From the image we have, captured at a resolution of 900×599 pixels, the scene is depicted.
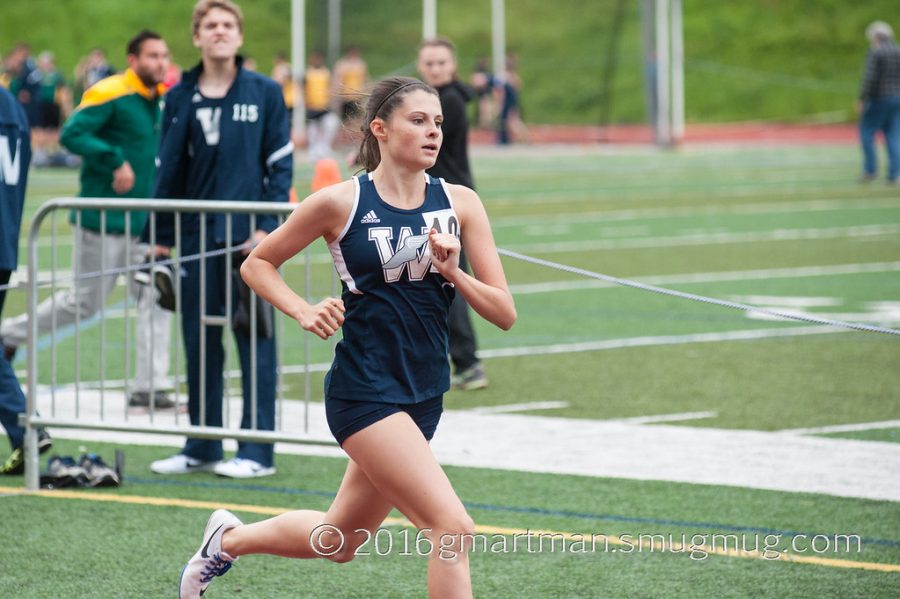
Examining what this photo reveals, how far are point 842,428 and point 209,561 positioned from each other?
4.58 m

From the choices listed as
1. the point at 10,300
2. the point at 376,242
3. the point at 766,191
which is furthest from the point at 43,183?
the point at 376,242

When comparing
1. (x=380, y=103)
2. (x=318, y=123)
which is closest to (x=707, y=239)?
(x=380, y=103)

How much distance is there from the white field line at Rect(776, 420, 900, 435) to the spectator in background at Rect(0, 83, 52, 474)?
4.03 meters

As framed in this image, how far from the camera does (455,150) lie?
10.2m

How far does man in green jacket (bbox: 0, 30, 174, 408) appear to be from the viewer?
966 cm

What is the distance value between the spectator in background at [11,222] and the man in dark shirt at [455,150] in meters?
2.85

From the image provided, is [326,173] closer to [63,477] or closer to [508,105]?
[63,477]

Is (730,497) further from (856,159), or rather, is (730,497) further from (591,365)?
(856,159)

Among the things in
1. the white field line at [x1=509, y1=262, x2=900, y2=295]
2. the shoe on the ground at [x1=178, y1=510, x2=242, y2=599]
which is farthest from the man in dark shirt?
the white field line at [x1=509, y1=262, x2=900, y2=295]

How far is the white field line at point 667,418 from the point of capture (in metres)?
9.35

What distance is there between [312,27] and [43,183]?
25.2 m

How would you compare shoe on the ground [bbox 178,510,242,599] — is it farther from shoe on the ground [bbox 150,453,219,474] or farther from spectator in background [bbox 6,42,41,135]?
spectator in background [bbox 6,42,41,135]

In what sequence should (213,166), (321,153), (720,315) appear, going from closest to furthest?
(213,166)
(720,315)
(321,153)

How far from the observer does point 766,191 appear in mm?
26281
